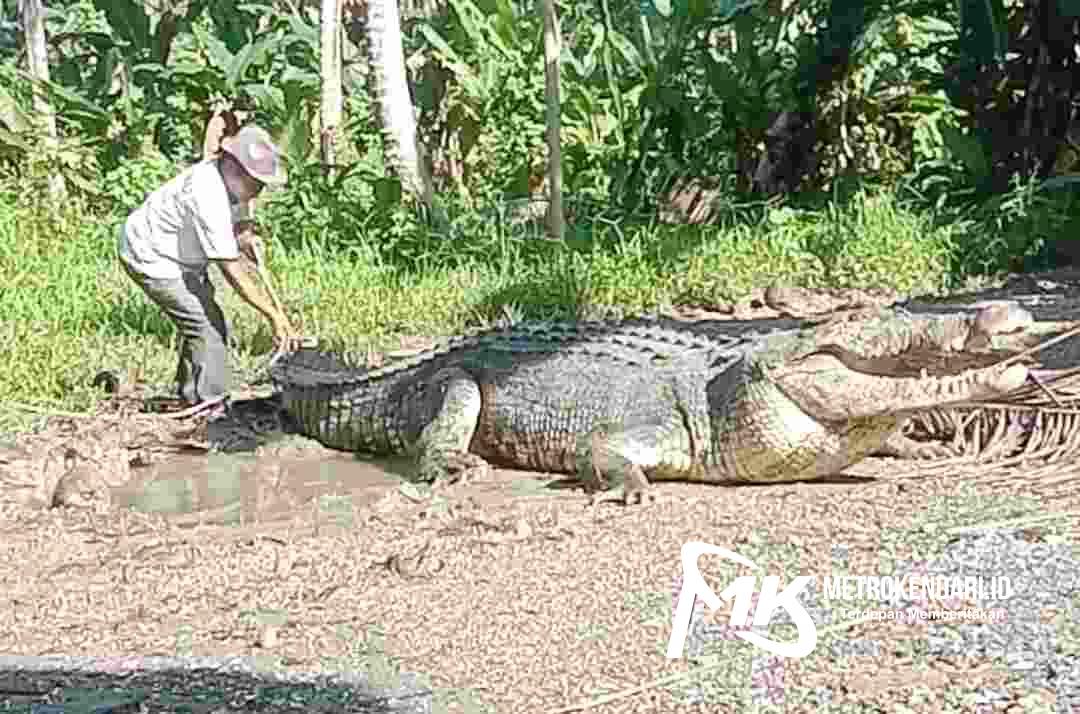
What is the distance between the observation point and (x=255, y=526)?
6148 millimetres

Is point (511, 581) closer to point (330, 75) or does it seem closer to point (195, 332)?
point (195, 332)

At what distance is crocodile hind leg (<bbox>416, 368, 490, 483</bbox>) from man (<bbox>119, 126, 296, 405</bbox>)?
1.21 metres

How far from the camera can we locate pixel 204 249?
7590 mm

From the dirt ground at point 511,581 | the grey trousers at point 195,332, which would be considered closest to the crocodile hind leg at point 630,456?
the dirt ground at point 511,581

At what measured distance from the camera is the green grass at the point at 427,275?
9086mm

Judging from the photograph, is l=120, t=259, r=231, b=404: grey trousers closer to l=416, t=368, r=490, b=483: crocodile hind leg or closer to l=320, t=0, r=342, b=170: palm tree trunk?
l=416, t=368, r=490, b=483: crocodile hind leg

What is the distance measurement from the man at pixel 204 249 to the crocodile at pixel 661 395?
17.2 inches

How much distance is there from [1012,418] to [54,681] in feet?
10.5

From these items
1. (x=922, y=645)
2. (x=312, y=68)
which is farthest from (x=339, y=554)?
(x=312, y=68)

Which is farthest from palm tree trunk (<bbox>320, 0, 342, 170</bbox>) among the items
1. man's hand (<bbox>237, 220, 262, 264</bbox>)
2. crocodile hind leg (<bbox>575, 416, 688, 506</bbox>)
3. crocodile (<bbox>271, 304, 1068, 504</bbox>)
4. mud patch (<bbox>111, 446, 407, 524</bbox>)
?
crocodile hind leg (<bbox>575, 416, 688, 506</bbox>)

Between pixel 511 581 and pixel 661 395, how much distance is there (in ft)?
5.38
